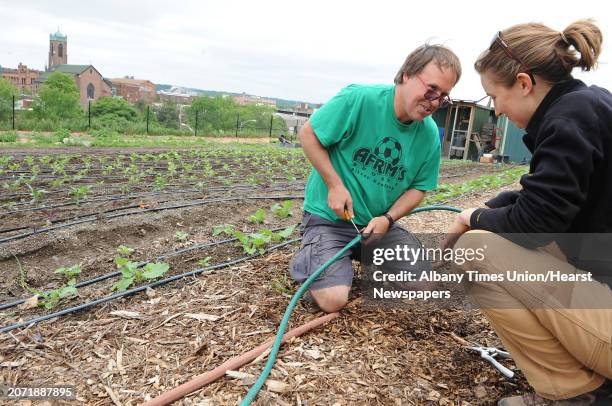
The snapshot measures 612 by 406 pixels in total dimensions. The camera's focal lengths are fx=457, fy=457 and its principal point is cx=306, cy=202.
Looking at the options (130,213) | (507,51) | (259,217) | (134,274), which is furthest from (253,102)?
(507,51)

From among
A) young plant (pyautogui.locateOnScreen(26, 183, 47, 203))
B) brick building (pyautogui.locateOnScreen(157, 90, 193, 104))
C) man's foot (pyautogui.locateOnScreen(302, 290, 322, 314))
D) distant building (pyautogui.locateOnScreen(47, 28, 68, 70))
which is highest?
distant building (pyautogui.locateOnScreen(47, 28, 68, 70))

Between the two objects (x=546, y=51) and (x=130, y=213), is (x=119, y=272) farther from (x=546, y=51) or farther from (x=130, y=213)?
(x=546, y=51)

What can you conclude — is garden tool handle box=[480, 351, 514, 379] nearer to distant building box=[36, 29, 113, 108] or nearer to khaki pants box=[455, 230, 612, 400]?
khaki pants box=[455, 230, 612, 400]

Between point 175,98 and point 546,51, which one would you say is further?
point 175,98

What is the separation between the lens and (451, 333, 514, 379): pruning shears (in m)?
1.93

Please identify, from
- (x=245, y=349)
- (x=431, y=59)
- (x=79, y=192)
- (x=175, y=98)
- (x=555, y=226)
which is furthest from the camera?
(x=175, y=98)

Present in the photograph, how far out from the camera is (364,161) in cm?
257

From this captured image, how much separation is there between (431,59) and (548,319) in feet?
4.41

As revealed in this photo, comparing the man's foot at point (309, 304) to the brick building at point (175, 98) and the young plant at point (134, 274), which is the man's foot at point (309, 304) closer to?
the young plant at point (134, 274)

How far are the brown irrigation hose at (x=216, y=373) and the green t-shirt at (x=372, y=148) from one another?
0.76 metres

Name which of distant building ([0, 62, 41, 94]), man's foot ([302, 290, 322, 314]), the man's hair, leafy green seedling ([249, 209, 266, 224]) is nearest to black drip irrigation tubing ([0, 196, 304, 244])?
leafy green seedling ([249, 209, 266, 224])

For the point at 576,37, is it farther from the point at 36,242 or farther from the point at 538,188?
the point at 36,242

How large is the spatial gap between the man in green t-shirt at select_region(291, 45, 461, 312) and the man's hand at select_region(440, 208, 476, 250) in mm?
477

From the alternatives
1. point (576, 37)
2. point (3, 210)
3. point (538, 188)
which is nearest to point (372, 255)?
point (538, 188)
